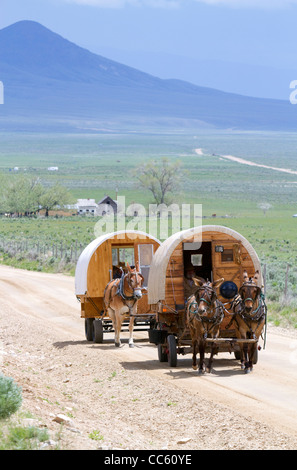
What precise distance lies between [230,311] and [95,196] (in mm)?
152213

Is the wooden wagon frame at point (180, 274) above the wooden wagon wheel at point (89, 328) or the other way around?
above

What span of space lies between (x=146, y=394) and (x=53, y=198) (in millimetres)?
122491

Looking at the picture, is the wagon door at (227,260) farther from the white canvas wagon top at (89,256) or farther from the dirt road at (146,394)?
the white canvas wagon top at (89,256)

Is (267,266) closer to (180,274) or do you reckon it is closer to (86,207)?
(180,274)

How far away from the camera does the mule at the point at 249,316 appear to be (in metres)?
15.6

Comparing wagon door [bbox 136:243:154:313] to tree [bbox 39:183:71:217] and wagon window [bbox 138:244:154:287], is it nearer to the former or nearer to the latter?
wagon window [bbox 138:244:154:287]

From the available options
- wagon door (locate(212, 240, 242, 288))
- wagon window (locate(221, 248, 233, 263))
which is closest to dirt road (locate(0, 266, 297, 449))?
wagon door (locate(212, 240, 242, 288))

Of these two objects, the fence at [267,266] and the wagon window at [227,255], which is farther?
the fence at [267,266]

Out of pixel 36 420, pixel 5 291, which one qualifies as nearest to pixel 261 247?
pixel 5 291

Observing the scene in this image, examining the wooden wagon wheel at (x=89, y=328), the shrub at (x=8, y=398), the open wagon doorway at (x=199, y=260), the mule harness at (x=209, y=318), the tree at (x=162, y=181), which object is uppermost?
the tree at (x=162, y=181)

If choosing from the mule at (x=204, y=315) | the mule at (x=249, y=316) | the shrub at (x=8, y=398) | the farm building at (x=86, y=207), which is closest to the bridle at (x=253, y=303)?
the mule at (x=249, y=316)

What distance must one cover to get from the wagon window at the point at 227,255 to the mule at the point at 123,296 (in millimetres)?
2491

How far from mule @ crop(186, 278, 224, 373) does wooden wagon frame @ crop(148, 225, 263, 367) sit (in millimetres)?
915

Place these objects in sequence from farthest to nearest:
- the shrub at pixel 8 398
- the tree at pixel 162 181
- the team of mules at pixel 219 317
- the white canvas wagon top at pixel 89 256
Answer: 1. the tree at pixel 162 181
2. the white canvas wagon top at pixel 89 256
3. the team of mules at pixel 219 317
4. the shrub at pixel 8 398
